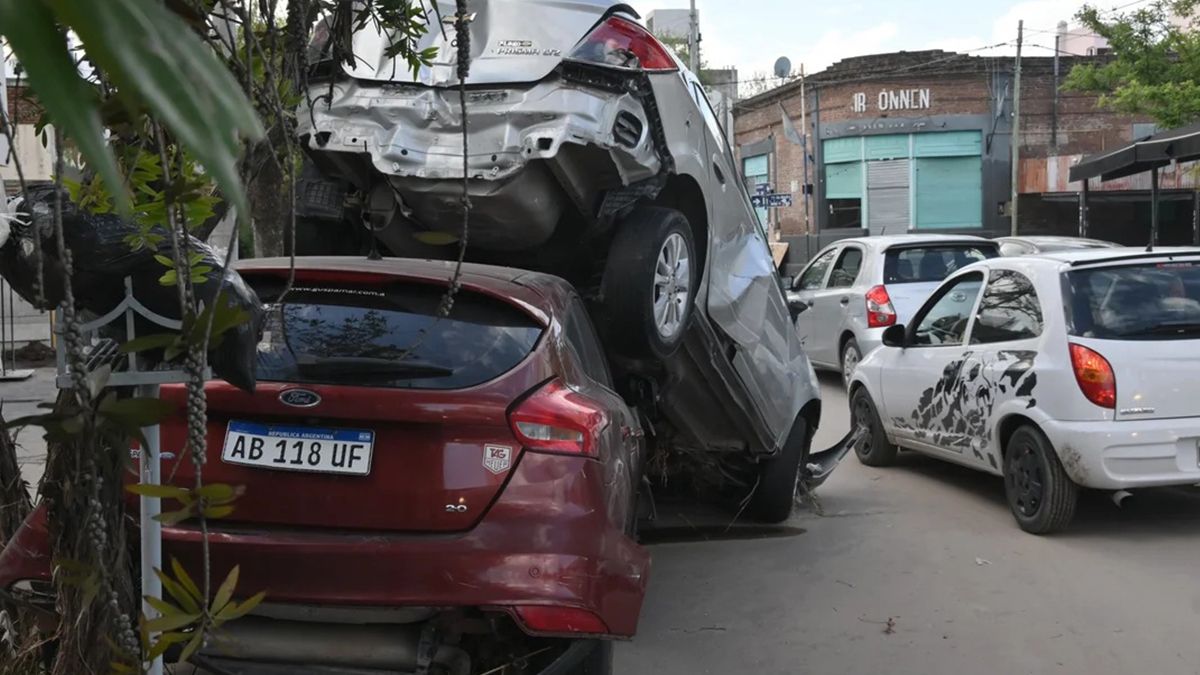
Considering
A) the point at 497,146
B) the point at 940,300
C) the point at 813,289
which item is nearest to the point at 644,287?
the point at 497,146

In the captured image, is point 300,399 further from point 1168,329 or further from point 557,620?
point 1168,329

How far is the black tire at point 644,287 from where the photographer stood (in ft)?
14.9

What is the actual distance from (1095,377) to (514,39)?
3.48 m

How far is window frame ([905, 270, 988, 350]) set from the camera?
6855 mm

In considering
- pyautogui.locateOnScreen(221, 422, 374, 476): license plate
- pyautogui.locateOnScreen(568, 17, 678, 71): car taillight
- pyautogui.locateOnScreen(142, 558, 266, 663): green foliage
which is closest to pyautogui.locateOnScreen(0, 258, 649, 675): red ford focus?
pyautogui.locateOnScreen(221, 422, 374, 476): license plate

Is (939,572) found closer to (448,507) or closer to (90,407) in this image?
(448,507)

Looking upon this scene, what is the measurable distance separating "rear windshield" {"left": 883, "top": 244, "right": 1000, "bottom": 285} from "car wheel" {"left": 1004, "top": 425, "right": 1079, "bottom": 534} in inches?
205

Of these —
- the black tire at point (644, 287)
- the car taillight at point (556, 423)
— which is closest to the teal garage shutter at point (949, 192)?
the black tire at point (644, 287)

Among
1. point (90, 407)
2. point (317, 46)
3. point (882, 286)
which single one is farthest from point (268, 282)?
point (882, 286)

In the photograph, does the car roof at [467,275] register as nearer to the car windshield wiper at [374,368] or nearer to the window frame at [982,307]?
the car windshield wiper at [374,368]

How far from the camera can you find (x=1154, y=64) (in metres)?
20.1

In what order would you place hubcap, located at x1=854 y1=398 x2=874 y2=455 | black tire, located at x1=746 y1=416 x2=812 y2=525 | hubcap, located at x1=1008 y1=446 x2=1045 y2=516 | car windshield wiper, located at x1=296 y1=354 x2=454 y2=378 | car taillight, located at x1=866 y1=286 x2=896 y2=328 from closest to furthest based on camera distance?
car windshield wiper, located at x1=296 y1=354 x2=454 y2=378 < hubcap, located at x1=1008 y1=446 x2=1045 y2=516 < black tire, located at x1=746 y1=416 x2=812 y2=525 < hubcap, located at x1=854 y1=398 x2=874 y2=455 < car taillight, located at x1=866 y1=286 x2=896 y2=328

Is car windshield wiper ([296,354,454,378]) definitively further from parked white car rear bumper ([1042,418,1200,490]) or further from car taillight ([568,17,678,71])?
parked white car rear bumper ([1042,418,1200,490])

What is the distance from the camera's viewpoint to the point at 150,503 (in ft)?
8.18
